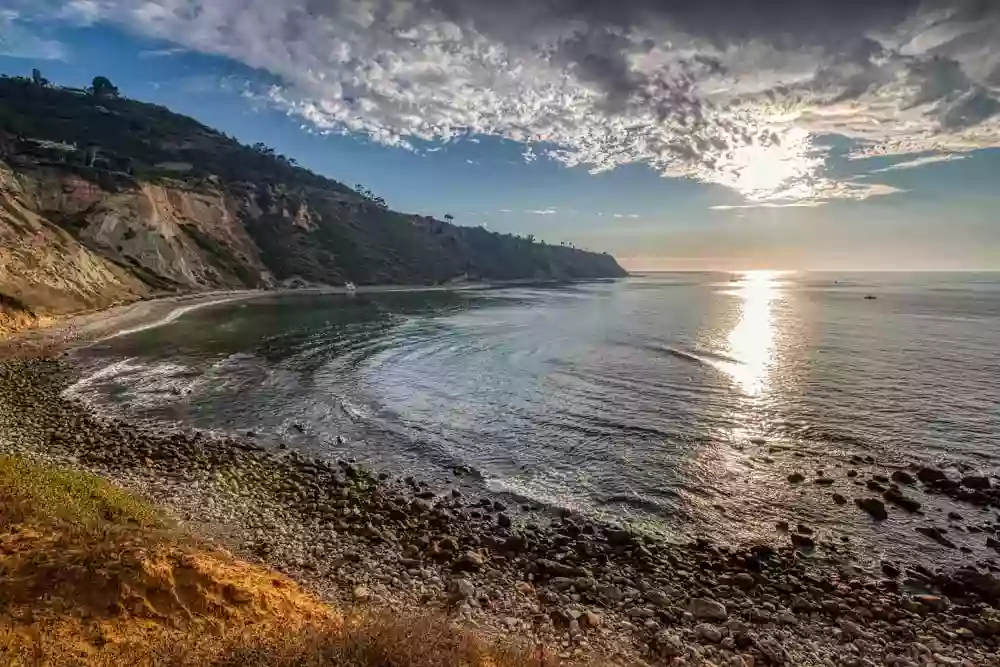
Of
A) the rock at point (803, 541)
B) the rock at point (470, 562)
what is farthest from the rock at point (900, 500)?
the rock at point (470, 562)

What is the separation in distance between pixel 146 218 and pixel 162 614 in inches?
4133

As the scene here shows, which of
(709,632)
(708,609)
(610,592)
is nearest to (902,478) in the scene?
(708,609)

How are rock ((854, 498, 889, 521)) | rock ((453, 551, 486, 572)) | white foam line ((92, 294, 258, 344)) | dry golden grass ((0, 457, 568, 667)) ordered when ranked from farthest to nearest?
white foam line ((92, 294, 258, 344)), rock ((854, 498, 889, 521)), rock ((453, 551, 486, 572)), dry golden grass ((0, 457, 568, 667))

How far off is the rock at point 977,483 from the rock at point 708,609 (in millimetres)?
13989

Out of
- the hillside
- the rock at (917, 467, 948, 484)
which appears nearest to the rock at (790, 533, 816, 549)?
the rock at (917, 467, 948, 484)

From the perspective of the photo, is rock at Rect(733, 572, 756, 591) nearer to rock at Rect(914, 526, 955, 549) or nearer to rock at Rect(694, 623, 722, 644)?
Answer: rock at Rect(694, 623, 722, 644)

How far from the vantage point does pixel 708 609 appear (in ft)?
40.2

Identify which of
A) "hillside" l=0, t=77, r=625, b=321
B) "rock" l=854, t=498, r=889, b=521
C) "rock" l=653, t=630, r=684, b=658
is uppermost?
"hillside" l=0, t=77, r=625, b=321

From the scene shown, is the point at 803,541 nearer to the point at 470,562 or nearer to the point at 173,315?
the point at 470,562

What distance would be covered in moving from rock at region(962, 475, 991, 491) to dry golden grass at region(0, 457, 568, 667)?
1914 centimetres

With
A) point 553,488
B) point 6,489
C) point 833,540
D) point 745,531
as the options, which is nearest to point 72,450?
point 6,489

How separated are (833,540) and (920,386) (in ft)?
86.6

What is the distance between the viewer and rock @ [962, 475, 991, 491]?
19.4 meters

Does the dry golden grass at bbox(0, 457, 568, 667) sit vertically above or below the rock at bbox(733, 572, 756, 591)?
above
